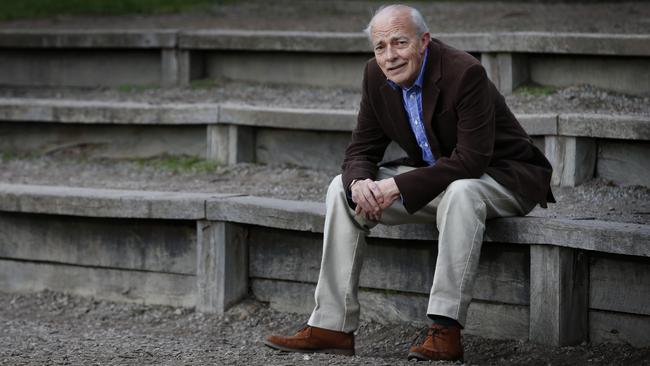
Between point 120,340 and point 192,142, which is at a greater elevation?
point 192,142

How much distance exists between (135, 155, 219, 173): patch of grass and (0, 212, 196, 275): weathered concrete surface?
0.77 metres

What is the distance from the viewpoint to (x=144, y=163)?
5.93 meters

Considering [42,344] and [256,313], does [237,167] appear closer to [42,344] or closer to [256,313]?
[256,313]

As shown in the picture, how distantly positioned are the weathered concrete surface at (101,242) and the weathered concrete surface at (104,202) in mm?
139

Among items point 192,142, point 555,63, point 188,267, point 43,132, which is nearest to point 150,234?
point 188,267

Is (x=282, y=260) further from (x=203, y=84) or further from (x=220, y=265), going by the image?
(x=203, y=84)

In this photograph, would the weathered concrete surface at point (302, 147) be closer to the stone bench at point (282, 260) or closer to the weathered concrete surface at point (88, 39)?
the stone bench at point (282, 260)

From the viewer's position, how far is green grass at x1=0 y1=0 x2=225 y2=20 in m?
8.62

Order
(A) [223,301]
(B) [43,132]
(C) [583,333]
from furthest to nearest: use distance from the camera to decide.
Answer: (B) [43,132] < (A) [223,301] < (C) [583,333]

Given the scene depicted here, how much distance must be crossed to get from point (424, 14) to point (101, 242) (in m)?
3.63

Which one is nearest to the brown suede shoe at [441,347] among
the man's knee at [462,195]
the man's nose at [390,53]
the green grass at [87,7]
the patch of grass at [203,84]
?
the man's knee at [462,195]

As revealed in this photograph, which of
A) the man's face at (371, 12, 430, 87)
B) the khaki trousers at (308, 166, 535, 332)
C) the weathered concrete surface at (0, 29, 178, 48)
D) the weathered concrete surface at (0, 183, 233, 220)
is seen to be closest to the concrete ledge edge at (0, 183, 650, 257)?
the weathered concrete surface at (0, 183, 233, 220)

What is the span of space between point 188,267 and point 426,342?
1.49m

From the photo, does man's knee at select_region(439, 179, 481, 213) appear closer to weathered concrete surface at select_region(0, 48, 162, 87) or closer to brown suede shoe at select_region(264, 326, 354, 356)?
brown suede shoe at select_region(264, 326, 354, 356)
